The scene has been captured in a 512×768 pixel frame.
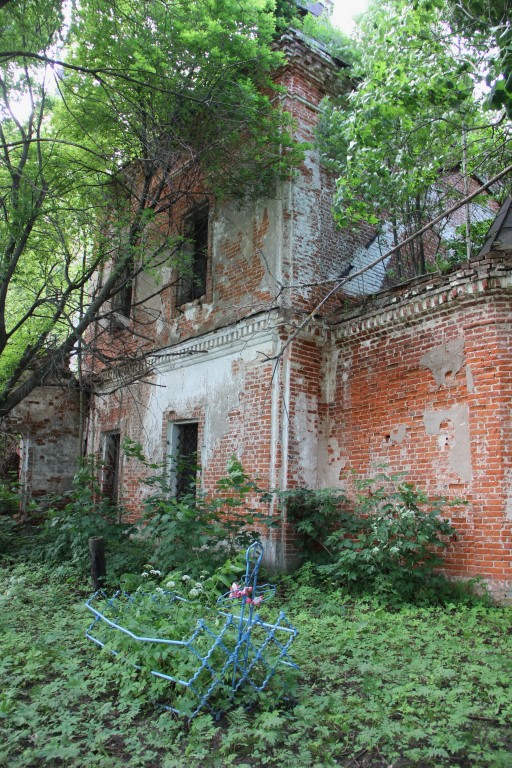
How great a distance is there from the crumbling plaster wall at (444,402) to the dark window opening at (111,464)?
5811 mm

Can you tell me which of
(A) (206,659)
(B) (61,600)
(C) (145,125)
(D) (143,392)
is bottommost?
(B) (61,600)

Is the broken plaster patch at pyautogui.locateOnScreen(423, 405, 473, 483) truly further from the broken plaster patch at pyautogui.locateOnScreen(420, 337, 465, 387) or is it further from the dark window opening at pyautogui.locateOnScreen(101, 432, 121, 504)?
the dark window opening at pyautogui.locateOnScreen(101, 432, 121, 504)

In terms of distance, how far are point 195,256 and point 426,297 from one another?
4890mm

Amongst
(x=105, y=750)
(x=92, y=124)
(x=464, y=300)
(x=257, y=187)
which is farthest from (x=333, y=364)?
(x=105, y=750)

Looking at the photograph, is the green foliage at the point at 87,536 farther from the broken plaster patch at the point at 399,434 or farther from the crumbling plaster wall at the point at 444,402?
the broken plaster patch at the point at 399,434

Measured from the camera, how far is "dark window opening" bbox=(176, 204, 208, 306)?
32.9 ft

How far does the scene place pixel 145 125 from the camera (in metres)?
8.15

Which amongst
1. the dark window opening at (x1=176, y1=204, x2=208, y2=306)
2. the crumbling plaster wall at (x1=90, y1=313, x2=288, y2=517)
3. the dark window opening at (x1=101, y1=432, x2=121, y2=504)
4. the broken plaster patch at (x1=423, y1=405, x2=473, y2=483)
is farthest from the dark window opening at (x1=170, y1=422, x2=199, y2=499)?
the broken plaster patch at (x1=423, y1=405, x2=473, y2=483)

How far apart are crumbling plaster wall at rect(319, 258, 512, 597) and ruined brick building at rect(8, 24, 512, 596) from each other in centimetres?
2

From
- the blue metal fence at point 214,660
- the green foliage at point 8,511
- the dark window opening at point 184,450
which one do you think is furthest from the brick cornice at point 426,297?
the green foliage at point 8,511

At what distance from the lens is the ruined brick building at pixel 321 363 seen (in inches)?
244

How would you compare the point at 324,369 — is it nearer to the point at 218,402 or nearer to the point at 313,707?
the point at 218,402

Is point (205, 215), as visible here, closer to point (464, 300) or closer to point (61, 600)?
point (464, 300)

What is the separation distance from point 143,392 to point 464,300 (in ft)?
21.1
